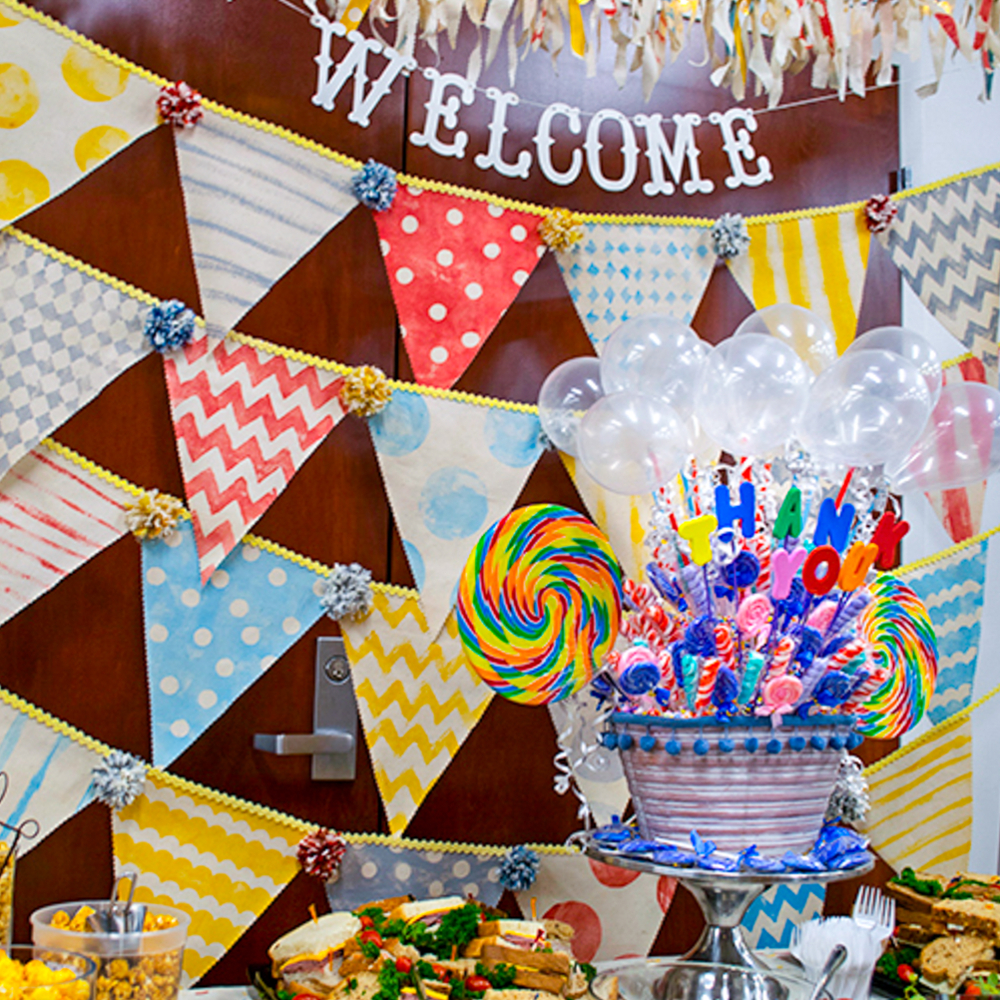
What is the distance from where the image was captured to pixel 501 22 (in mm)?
1674

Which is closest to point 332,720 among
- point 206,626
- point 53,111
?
point 206,626

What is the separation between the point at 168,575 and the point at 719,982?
1.06 meters

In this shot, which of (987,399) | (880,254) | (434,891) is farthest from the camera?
(880,254)

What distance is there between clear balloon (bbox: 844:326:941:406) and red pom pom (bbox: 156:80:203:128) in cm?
116

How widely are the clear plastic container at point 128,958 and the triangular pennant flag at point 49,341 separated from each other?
0.77 meters

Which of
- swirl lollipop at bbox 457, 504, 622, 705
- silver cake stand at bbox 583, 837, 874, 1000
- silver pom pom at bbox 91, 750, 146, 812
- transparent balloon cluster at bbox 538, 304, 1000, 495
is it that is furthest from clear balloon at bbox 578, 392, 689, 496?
silver pom pom at bbox 91, 750, 146, 812

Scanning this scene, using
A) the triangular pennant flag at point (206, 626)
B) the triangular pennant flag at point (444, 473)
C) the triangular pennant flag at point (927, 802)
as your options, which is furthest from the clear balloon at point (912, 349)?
the triangular pennant flag at point (206, 626)

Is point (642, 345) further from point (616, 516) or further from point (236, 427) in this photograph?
point (236, 427)

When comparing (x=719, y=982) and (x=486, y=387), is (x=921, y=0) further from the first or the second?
(x=719, y=982)

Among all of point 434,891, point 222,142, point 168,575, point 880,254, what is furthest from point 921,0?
point 434,891

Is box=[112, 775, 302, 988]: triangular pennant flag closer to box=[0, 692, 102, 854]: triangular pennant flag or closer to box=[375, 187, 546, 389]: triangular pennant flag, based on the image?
box=[0, 692, 102, 854]: triangular pennant flag

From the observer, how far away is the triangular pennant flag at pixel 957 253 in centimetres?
229

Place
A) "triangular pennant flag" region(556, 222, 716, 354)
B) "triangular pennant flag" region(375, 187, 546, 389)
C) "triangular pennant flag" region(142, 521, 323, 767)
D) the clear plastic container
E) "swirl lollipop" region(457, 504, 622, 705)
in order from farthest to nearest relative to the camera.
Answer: "triangular pennant flag" region(556, 222, 716, 354)
"triangular pennant flag" region(375, 187, 546, 389)
"triangular pennant flag" region(142, 521, 323, 767)
"swirl lollipop" region(457, 504, 622, 705)
the clear plastic container

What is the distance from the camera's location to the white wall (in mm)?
2256
